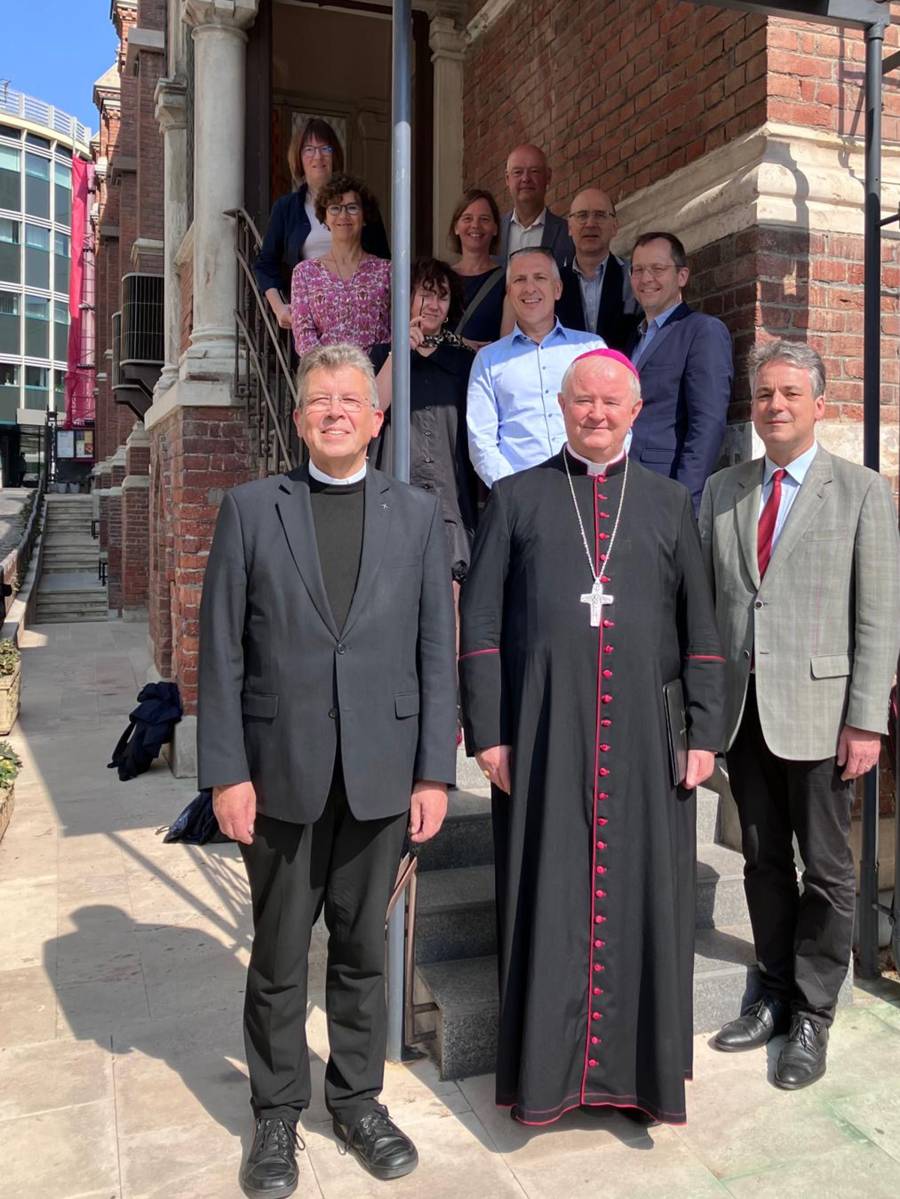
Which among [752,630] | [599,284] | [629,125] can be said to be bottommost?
[752,630]

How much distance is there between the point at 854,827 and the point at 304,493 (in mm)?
2823

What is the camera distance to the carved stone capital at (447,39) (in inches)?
285

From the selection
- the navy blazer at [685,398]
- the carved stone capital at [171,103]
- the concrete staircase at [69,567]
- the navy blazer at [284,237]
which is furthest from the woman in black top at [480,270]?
the concrete staircase at [69,567]

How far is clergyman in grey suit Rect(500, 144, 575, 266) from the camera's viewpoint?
453 cm

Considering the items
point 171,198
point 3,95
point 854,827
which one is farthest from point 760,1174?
point 3,95

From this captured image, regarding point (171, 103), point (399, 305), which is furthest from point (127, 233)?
point (399, 305)

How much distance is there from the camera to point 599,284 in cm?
433

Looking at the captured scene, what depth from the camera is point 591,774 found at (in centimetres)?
268

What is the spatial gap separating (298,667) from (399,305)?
47.1 inches

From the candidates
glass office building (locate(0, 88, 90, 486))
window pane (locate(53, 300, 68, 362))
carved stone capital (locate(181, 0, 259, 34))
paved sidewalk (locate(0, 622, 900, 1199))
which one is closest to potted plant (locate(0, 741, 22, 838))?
paved sidewalk (locate(0, 622, 900, 1199))

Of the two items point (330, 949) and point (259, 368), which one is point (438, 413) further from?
point (259, 368)

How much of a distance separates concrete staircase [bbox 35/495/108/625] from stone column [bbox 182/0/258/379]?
13.0 m

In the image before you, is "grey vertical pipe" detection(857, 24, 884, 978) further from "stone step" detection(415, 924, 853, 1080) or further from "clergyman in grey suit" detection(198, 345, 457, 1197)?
"clergyman in grey suit" detection(198, 345, 457, 1197)

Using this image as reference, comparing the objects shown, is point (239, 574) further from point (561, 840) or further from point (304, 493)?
point (561, 840)
